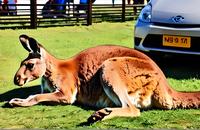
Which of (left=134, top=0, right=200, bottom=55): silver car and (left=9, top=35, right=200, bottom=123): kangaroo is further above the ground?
(left=134, top=0, right=200, bottom=55): silver car

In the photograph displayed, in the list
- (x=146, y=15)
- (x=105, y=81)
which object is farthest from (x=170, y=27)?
(x=105, y=81)

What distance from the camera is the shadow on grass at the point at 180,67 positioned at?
25.2ft

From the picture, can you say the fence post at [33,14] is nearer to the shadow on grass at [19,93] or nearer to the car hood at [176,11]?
the car hood at [176,11]

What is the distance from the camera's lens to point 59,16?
A: 17.1m

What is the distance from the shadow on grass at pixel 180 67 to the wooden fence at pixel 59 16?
6.83 m

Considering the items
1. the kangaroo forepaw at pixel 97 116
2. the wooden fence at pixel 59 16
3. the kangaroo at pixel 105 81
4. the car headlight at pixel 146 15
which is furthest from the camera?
the wooden fence at pixel 59 16

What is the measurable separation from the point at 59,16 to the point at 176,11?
9.76m

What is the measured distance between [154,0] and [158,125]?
3.75m

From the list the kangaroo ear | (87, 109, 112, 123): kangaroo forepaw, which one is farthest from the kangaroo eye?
(87, 109, 112, 123): kangaroo forepaw

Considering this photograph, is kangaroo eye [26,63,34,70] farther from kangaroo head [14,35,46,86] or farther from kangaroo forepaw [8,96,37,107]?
kangaroo forepaw [8,96,37,107]

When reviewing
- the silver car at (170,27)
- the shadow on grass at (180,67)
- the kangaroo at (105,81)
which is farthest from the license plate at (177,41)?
the kangaroo at (105,81)

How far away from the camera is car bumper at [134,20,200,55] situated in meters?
7.46

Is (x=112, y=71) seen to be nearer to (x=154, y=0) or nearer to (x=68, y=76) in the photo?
(x=68, y=76)

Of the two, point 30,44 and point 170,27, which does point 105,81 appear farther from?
point 170,27
